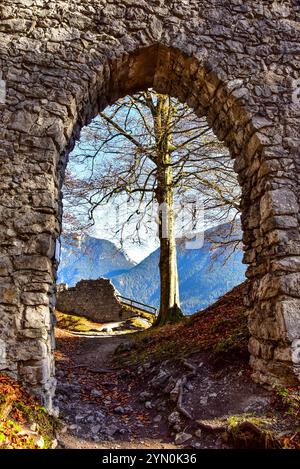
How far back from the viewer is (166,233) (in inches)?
387

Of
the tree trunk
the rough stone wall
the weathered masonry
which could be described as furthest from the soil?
the rough stone wall

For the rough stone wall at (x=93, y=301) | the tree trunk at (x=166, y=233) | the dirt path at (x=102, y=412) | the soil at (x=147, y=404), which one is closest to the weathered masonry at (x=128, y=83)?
the soil at (x=147, y=404)

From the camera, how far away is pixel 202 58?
4.34 metres

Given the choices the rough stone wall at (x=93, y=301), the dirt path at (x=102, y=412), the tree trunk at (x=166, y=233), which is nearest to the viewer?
the dirt path at (x=102, y=412)

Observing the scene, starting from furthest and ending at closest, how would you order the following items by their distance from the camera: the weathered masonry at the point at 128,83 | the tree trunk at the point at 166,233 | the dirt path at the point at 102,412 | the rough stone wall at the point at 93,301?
1. the rough stone wall at the point at 93,301
2. the tree trunk at the point at 166,233
3. the weathered masonry at the point at 128,83
4. the dirt path at the point at 102,412

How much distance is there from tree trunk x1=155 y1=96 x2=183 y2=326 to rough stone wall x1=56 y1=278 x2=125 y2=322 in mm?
8631

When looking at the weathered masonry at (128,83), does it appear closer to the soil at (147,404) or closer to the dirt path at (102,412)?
the soil at (147,404)

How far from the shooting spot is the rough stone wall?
1783cm

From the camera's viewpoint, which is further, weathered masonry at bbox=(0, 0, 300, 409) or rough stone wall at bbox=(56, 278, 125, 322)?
rough stone wall at bbox=(56, 278, 125, 322)

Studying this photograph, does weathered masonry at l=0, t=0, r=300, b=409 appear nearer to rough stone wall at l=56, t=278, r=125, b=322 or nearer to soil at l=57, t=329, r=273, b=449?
soil at l=57, t=329, r=273, b=449

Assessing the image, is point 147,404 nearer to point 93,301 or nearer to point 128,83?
point 128,83

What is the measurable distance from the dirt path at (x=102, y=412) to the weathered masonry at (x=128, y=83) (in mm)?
557

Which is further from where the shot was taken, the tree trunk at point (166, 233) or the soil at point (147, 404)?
the tree trunk at point (166, 233)

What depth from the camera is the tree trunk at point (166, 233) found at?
959cm
